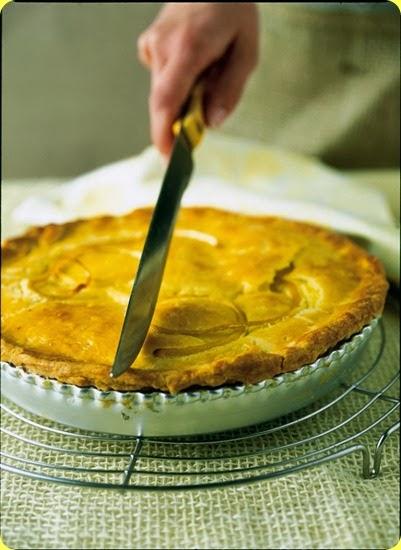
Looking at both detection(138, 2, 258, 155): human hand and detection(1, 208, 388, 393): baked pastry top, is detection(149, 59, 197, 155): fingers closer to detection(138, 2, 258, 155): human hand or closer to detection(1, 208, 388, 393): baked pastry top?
detection(138, 2, 258, 155): human hand

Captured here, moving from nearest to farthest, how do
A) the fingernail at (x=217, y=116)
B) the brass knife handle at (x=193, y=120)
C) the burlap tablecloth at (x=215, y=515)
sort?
the burlap tablecloth at (x=215, y=515), the brass knife handle at (x=193, y=120), the fingernail at (x=217, y=116)

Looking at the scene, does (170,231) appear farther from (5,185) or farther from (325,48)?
(325,48)

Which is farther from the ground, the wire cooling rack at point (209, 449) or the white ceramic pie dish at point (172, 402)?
the white ceramic pie dish at point (172, 402)

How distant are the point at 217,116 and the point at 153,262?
0.68 meters

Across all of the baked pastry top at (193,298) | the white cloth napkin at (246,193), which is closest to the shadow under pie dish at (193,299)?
the baked pastry top at (193,298)

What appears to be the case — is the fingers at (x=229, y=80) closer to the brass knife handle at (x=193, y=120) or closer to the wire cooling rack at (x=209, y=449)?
the brass knife handle at (x=193, y=120)

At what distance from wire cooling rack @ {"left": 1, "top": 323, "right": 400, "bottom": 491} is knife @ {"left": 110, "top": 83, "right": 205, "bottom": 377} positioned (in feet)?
0.45

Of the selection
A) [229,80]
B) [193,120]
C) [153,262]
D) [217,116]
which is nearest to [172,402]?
[153,262]

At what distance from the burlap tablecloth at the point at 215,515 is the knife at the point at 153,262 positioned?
196 millimetres

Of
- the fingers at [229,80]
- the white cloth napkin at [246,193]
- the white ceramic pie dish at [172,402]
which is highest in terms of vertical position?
the fingers at [229,80]

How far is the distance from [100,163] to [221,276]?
1686mm

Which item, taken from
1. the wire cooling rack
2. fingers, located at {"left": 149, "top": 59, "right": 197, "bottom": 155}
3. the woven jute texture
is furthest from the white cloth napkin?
the woven jute texture

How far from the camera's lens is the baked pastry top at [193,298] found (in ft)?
3.64

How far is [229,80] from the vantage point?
1.88m
